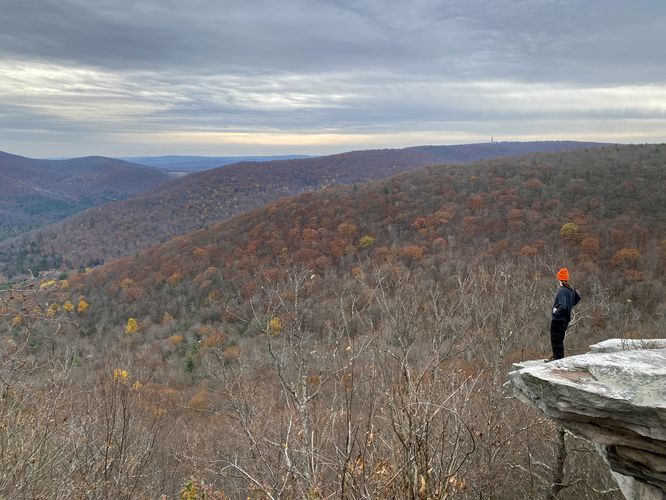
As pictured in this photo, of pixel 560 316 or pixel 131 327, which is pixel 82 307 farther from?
pixel 560 316

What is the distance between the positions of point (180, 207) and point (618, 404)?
6151 inches

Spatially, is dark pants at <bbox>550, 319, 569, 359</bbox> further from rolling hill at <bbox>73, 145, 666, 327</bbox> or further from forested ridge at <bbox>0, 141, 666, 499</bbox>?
rolling hill at <bbox>73, 145, 666, 327</bbox>

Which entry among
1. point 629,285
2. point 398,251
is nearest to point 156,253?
point 398,251

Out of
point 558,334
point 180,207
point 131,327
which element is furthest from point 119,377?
point 180,207

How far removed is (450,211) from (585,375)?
139 ft

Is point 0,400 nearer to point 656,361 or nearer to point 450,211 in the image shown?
point 656,361

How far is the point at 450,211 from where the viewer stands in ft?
151

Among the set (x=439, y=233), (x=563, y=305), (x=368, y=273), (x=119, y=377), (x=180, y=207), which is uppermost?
(x=563, y=305)

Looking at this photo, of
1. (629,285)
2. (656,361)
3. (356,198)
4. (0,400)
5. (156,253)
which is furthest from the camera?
(156,253)

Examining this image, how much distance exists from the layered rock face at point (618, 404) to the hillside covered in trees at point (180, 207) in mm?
115785

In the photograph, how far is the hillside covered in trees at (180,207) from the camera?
121 m

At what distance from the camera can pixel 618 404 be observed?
4.35 m

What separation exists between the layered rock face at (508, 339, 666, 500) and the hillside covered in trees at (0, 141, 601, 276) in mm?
115785

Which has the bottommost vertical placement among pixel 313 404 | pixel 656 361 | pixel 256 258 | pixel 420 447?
pixel 256 258
